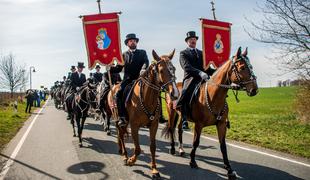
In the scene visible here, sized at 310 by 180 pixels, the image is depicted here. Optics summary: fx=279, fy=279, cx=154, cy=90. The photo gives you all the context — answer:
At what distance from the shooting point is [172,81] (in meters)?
5.64

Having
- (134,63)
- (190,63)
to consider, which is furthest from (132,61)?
(190,63)

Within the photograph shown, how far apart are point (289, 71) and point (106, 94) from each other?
7397 millimetres

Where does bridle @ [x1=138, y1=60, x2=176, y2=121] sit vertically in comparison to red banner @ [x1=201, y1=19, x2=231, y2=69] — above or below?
below

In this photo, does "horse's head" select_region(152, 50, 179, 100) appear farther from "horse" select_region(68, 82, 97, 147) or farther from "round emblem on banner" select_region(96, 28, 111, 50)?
"horse" select_region(68, 82, 97, 147)

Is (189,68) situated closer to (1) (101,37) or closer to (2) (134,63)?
(2) (134,63)

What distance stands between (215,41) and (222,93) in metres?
3.17

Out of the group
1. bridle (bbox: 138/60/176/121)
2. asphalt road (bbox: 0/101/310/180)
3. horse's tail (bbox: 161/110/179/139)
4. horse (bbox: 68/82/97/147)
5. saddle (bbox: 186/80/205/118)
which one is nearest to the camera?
bridle (bbox: 138/60/176/121)

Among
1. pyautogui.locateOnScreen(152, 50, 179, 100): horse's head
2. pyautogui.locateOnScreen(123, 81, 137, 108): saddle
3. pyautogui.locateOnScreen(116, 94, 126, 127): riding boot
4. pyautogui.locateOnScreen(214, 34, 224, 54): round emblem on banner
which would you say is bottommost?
pyautogui.locateOnScreen(116, 94, 126, 127): riding boot

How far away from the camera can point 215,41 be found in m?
9.11

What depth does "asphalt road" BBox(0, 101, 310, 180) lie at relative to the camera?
6.28 meters

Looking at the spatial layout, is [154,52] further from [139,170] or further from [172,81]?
[139,170]

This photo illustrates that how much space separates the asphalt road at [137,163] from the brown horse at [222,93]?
614 millimetres

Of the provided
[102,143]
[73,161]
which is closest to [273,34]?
[102,143]

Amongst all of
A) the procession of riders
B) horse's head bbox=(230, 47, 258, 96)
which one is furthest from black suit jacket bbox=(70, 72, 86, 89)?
horse's head bbox=(230, 47, 258, 96)
